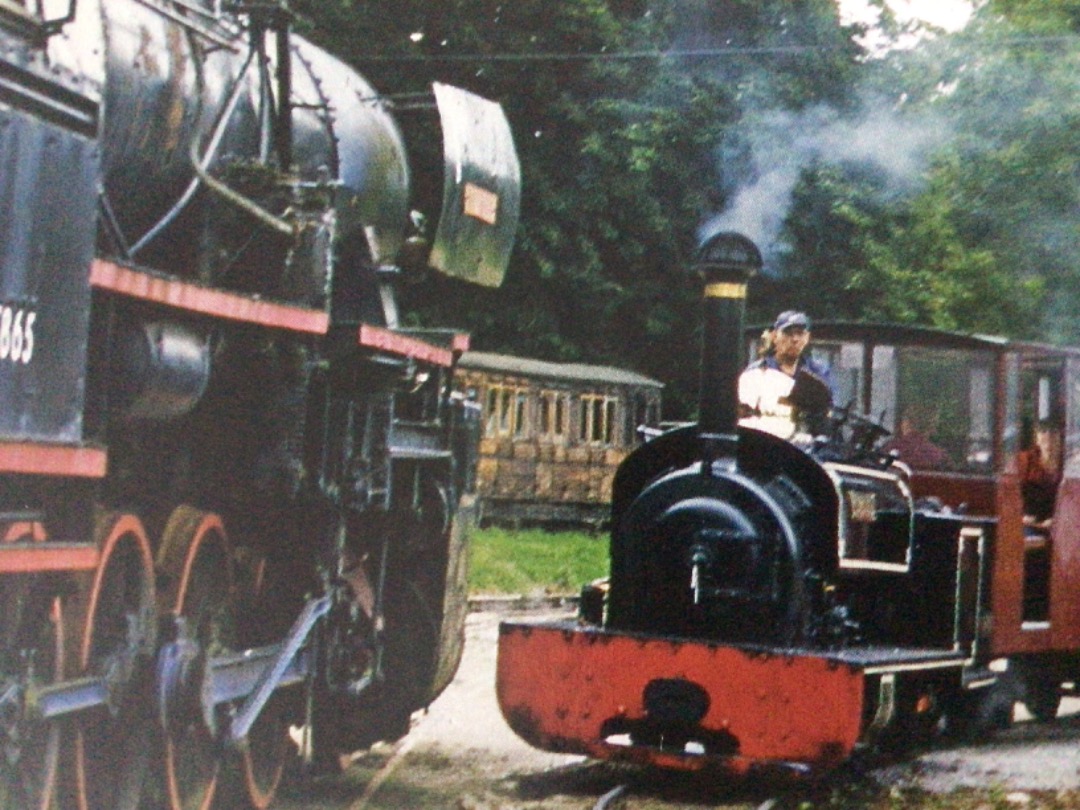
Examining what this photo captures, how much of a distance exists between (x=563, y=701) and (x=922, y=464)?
3.38 meters

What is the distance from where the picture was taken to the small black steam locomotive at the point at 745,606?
823 cm

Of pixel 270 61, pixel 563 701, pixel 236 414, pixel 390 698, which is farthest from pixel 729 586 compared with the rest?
pixel 270 61

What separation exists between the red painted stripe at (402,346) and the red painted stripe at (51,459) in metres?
2.38

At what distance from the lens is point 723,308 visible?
332 inches

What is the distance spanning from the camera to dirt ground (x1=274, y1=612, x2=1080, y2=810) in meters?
8.35

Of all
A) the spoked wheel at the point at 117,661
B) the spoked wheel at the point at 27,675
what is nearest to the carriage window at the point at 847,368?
the spoked wheel at the point at 117,661

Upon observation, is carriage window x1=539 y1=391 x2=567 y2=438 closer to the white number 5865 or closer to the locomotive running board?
the locomotive running board

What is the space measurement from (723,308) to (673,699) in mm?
1551

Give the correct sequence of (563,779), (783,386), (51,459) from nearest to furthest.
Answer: (51,459) < (563,779) < (783,386)

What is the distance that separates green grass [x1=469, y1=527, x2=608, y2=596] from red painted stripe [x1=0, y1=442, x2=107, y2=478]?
47.1 feet

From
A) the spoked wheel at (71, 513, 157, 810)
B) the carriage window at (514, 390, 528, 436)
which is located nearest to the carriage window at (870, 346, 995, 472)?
the spoked wheel at (71, 513, 157, 810)

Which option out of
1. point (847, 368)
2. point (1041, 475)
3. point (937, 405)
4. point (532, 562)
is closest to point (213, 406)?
point (847, 368)

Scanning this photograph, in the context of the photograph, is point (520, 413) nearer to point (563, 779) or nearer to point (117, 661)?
point (563, 779)

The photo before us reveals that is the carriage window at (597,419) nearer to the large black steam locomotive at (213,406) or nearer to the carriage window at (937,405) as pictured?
the carriage window at (937,405)
